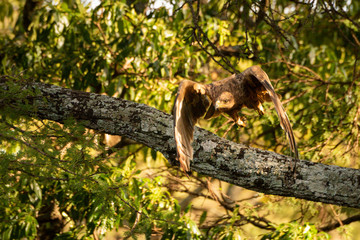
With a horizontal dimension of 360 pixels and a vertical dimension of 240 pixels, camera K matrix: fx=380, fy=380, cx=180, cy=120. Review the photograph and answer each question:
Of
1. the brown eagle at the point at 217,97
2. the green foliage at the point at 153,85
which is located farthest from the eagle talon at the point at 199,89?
the green foliage at the point at 153,85

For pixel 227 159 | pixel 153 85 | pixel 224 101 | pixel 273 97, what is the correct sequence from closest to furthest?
pixel 273 97 → pixel 224 101 → pixel 227 159 → pixel 153 85

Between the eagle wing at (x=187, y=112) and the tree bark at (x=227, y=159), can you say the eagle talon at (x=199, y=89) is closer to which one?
the eagle wing at (x=187, y=112)

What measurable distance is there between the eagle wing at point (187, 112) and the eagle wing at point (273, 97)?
0.18 meters

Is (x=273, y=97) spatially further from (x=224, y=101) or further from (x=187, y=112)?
(x=187, y=112)

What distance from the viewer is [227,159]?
152 cm

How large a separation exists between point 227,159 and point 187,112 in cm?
29

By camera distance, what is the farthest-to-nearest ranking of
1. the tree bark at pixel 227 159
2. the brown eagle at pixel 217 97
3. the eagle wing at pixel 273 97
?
the tree bark at pixel 227 159
the brown eagle at pixel 217 97
the eagle wing at pixel 273 97

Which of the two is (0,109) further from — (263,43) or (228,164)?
(263,43)

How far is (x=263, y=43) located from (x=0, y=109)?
2.30 metres

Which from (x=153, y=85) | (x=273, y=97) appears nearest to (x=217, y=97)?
(x=273, y=97)

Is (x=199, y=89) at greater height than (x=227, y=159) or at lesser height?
greater

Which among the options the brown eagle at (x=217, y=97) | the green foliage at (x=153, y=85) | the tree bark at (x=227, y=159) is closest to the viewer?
the brown eagle at (x=217, y=97)

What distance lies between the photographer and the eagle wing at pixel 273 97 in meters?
1.18

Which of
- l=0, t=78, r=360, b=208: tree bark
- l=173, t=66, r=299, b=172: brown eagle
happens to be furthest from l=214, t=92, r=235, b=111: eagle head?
l=0, t=78, r=360, b=208: tree bark
